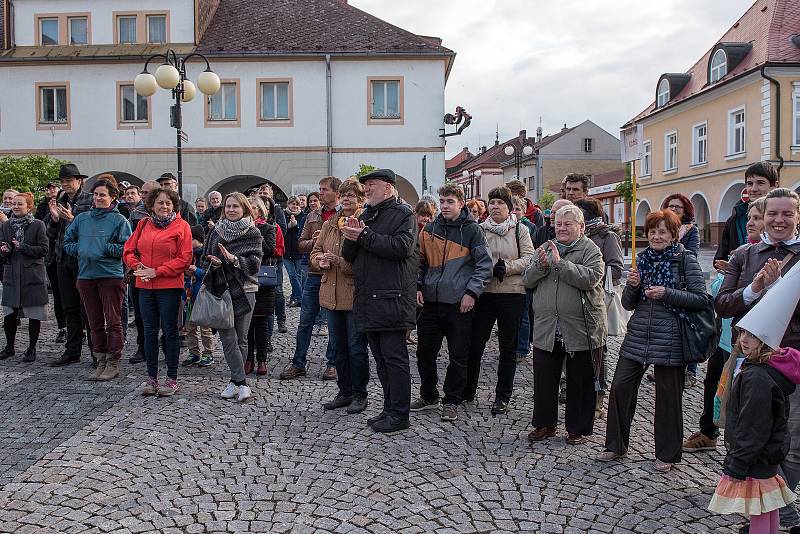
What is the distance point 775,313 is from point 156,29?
94.4ft

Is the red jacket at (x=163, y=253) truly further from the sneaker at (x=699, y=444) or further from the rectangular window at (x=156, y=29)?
the rectangular window at (x=156, y=29)

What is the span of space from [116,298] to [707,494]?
569cm

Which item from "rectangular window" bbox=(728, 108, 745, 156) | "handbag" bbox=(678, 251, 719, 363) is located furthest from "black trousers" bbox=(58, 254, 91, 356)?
"rectangular window" bbox=(728, 108, 745, 156)

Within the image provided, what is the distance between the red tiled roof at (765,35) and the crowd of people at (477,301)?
27253 mm

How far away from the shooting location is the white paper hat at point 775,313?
362cm

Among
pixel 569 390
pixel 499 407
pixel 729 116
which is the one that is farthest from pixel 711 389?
pixel 729 116

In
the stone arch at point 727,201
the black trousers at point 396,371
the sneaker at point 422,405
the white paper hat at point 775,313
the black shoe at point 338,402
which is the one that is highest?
the stone arch at point 727,201

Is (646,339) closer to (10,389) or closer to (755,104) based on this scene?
(10,389)

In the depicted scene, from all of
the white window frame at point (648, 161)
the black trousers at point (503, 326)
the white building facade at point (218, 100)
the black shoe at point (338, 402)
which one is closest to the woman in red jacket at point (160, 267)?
the black shoe at point (338, 402)

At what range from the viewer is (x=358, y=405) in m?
6.36

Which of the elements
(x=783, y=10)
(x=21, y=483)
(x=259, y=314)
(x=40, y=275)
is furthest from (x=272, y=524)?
(x=783, y=10)

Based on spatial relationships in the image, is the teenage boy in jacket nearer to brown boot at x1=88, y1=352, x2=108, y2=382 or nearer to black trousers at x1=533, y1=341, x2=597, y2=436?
black trousers at x1=533, y1=341, x2=597, y2=436

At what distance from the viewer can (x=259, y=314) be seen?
25.6 feet

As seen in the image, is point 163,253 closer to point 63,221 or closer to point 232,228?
point 232,228
